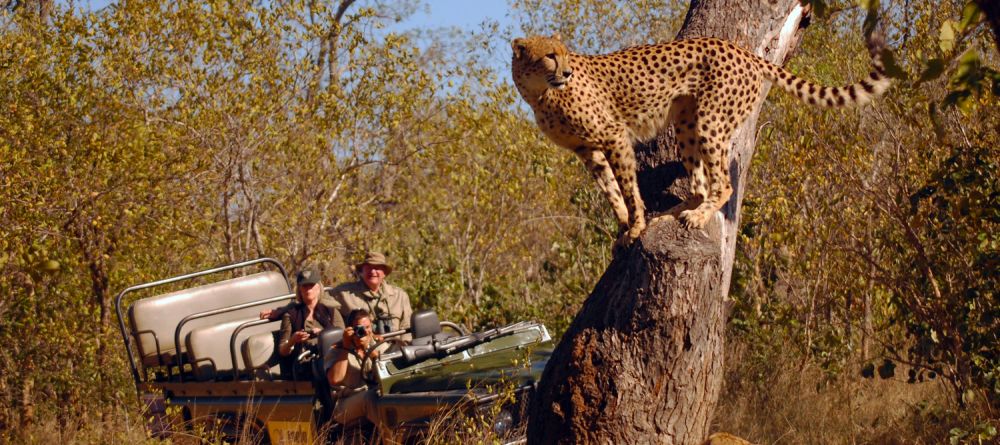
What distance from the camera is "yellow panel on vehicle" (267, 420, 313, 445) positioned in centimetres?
608

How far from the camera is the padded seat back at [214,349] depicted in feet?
22.9

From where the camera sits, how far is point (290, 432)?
621 cm

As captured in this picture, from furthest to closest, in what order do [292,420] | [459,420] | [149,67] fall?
1. [149,67]
2. [292,420]
3. [459,420]

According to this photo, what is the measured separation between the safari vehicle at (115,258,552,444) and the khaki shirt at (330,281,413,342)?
46 centimetres

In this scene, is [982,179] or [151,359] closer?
[982,179]

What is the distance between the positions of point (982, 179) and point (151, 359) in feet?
16.6

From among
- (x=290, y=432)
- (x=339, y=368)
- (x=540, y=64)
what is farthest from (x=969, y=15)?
(x=290, y=432)

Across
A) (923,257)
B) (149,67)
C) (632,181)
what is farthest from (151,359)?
(923,257)

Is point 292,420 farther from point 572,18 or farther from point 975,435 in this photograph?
point 572,18

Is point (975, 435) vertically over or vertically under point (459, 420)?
under

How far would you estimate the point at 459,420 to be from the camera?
17.3 ft

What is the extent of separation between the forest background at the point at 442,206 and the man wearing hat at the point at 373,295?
1573 mm

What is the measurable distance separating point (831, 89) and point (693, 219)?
1.50m

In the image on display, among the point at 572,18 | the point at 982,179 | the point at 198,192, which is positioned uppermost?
the point at 572,18
